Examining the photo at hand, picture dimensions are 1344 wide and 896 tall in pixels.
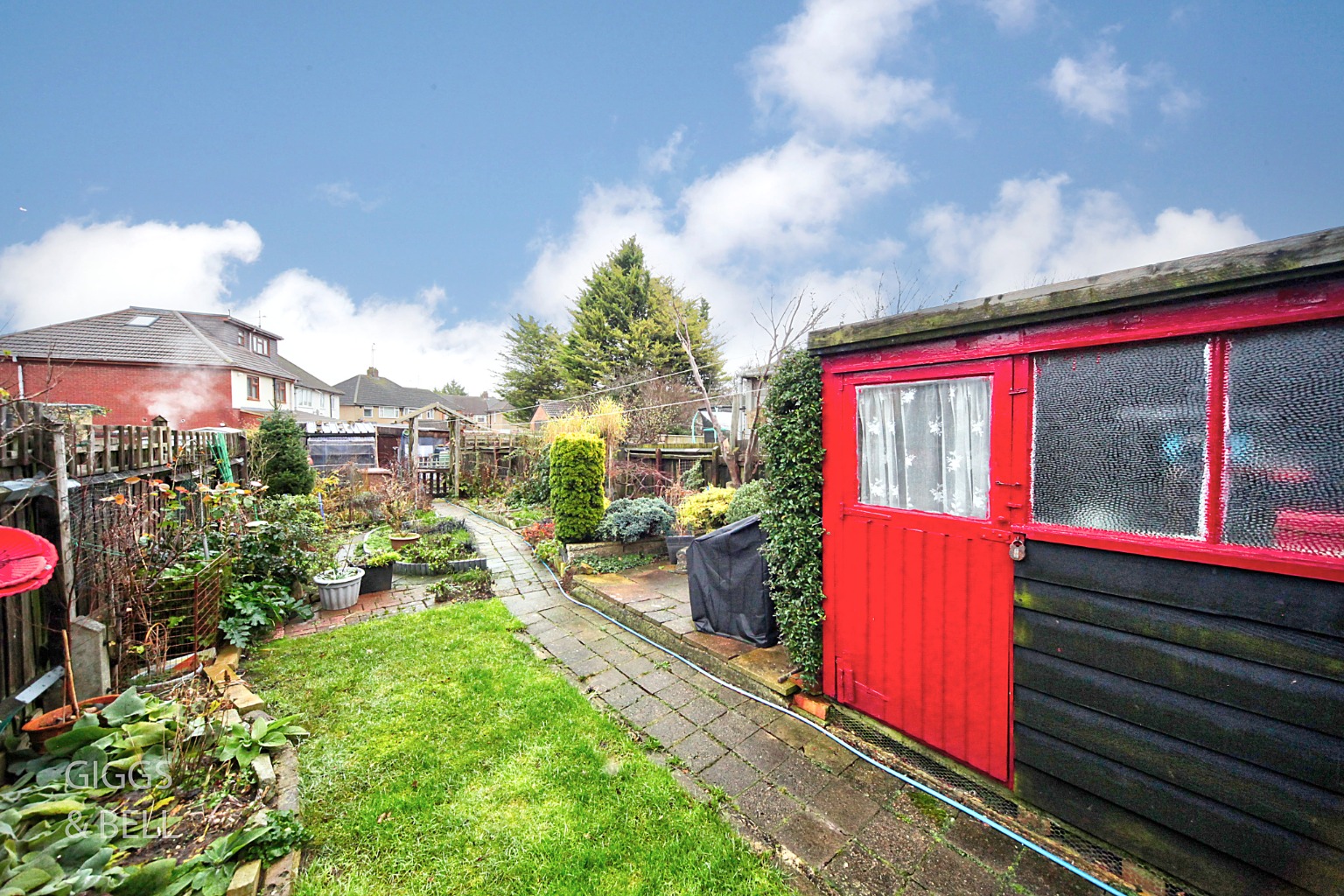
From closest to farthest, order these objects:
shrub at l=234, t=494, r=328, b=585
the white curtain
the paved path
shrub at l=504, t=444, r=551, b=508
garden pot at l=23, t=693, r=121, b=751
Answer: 1. the paved path
2. garden pot at l=23, t=693, r=121, b=751
3. the white curtain
4. shrub at l=234, t=494, r=328, b=585
5. shrub at l=504, t=444, r=551, b=508

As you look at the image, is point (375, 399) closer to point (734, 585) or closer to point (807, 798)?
point (734, 585)

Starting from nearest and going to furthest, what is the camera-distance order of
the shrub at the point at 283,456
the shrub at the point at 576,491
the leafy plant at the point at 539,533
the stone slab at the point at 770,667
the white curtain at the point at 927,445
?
the white curtain at the point at 927,445 < the stone slab at the point at 770,667 < the shrub at the point at 576,491 < the leafy plant at the point at 539,533 < the shrub at the point at 283,456

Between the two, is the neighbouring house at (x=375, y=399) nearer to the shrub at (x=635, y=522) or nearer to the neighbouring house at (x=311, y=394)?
the neighbouring house at (x=311, y=394)

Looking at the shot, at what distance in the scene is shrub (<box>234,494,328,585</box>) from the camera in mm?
4770

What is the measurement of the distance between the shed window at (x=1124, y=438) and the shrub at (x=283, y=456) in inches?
439

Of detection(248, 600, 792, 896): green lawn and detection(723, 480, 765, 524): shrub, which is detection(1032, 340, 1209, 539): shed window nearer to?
detection(248, 600, 792, 896): green lawn

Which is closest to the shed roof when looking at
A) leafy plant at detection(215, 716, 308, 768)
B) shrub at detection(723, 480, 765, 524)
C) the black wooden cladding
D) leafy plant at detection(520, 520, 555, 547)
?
the black wooden cladding

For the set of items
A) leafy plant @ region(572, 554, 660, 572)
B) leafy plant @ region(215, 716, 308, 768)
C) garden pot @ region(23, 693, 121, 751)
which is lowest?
leafy plant @ region(572, 554, 660, 572)

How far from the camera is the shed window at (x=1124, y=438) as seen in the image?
69.1 inches

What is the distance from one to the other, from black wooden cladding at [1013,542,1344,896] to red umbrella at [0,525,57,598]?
3.83 m

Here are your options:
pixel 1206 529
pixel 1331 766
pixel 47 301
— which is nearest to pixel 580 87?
pixel 47 301

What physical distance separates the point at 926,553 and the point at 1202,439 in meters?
1.17

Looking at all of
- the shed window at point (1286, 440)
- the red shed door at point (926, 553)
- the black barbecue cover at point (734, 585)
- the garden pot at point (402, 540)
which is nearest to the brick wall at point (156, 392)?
the garden pot at point (402, 540)

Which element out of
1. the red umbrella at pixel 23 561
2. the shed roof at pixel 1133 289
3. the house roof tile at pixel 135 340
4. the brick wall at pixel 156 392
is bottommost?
the red umbrella at pixel 23 561
